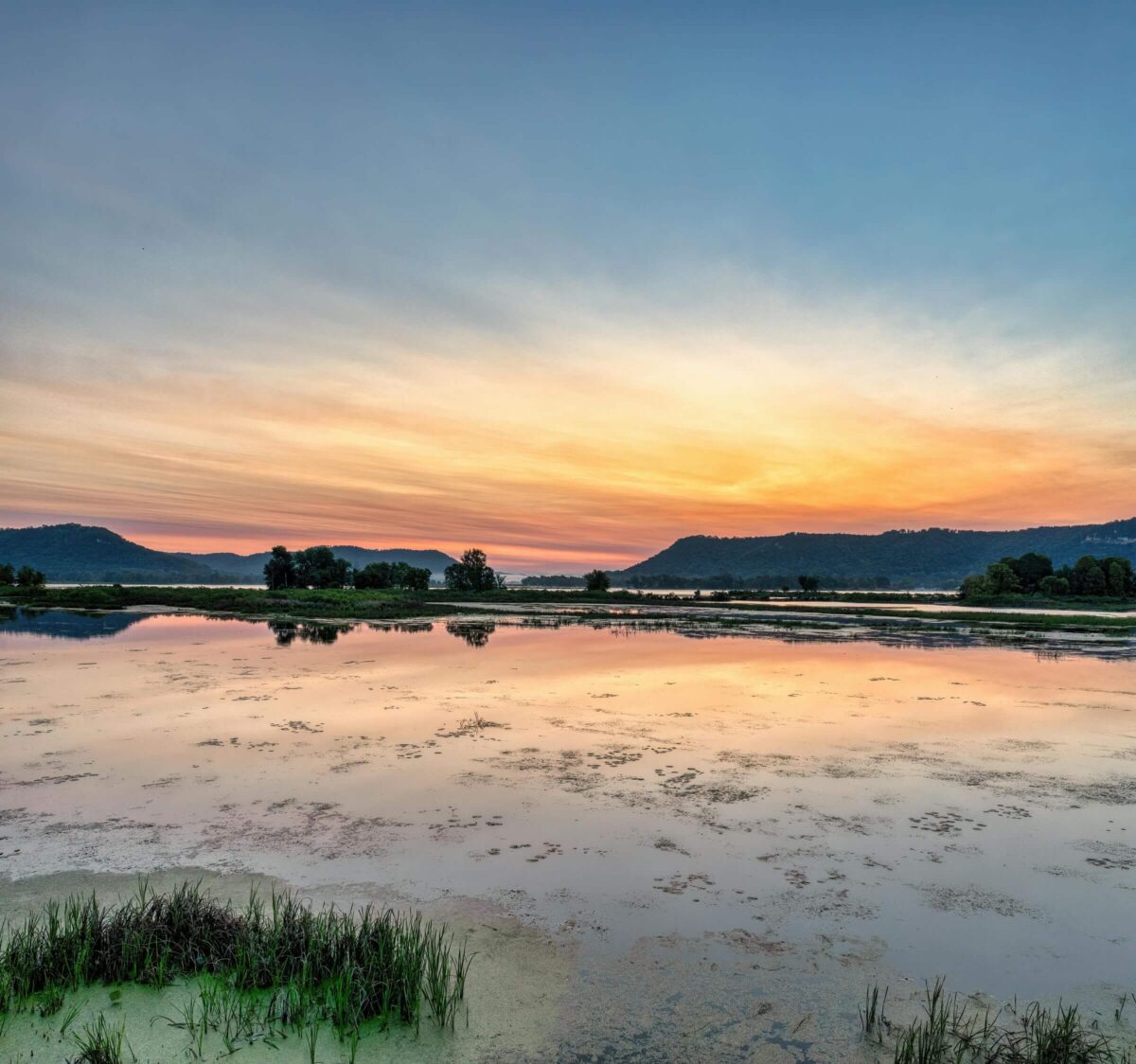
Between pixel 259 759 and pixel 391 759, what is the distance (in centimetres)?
252

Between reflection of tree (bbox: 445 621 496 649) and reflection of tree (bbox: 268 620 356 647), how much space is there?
684cm

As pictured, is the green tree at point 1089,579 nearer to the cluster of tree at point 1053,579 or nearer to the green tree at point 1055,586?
the cluster of tree at point 1053,579

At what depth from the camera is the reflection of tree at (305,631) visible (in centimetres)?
3644

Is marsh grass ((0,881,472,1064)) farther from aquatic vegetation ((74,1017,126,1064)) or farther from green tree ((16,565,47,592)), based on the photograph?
green tree ((16,565,47,592))

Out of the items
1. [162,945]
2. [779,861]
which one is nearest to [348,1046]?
[162,945]

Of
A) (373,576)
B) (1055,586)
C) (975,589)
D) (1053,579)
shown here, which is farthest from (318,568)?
(1053,579)

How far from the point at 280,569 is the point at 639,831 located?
344 feet

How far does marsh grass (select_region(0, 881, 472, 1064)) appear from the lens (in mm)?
5305

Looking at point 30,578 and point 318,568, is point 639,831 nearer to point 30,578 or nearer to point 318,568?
point 318,568

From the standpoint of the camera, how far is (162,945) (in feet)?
20.0

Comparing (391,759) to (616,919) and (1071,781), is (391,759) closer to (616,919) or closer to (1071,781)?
(616,919)

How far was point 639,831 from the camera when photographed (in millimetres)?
9625

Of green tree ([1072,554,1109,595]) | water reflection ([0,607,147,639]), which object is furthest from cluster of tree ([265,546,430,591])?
green tree ([1072,554,1109,595])

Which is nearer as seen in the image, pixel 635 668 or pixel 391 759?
pixel 391 759
